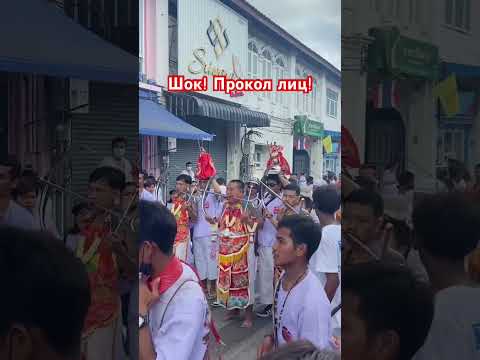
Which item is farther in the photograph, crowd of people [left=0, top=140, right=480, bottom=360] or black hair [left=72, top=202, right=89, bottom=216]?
black hair [left=72, top=202, right=89, bottom=216]

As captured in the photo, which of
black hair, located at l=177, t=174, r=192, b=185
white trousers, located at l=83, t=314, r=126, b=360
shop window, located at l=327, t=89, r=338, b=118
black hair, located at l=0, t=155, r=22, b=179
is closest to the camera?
shop window, located at l=327, t=89, r=338, b=118

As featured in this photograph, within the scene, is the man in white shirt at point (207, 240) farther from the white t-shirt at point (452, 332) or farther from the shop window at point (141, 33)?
the white t-shirt at point (452, 332)

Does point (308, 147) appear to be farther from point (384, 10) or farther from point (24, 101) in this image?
point (24, 101)

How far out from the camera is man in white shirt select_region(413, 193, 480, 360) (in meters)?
1.95

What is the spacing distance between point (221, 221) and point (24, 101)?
0.81 meters

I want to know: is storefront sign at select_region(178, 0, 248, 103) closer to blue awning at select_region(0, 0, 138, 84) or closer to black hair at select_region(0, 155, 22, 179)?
blue awning at select_region(0, 0, 138, 84)

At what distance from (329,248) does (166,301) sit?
621 millimetres

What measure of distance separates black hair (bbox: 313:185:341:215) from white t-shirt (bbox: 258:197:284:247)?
0.12 metres

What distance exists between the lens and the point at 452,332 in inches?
76.7

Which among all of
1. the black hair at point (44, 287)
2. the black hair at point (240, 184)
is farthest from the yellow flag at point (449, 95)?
the black hair at point (44, 287)

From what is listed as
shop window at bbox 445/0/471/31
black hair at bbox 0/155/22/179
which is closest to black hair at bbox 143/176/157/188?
black hair at bbox 0/155/22/179

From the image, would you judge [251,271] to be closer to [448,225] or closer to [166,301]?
[166,301]

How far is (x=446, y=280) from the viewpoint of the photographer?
6.51ft

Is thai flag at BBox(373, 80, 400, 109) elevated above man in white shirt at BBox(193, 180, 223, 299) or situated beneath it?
elevated above
